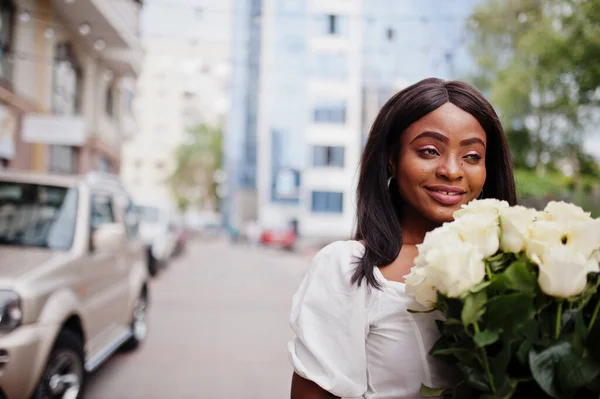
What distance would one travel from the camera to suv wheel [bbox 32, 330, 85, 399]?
3311 millimetres

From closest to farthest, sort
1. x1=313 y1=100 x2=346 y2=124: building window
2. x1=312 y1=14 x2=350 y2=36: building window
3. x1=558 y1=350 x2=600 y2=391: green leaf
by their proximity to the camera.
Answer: x1=558 y1=350 x2=600 y2=391: green leaf → x1=312 y1=14 x2=350 y2=36: building window → x1=313 y1=100 x2=346 y2=124: building window

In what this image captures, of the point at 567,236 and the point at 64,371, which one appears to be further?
the point at 64,371

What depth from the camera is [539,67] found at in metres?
16.7

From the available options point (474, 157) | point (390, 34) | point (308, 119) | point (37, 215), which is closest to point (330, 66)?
point (308, 119)

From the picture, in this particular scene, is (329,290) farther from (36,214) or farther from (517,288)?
(36,214)

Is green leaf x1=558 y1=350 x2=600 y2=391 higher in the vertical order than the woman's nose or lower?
lower

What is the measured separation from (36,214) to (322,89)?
104 ft

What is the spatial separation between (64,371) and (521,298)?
3442mm

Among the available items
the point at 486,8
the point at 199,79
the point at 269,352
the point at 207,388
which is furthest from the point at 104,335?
the point at 199,79

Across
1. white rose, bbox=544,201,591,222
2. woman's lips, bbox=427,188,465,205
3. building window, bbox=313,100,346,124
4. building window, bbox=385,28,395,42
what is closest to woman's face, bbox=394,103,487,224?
woman's lips, bbox=427,188,465,205

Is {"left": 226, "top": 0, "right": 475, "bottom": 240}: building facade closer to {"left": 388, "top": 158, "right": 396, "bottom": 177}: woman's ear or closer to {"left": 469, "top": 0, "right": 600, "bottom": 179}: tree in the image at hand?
{"left": 469, "top": 0, "right": 600, "bottom": 179}: tree

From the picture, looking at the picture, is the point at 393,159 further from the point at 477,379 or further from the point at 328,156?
the point at 328,156

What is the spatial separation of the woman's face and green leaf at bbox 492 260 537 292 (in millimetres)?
441

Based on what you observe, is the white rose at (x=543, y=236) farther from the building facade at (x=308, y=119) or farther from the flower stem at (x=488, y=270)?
the building facade at (x=308, y=119)
